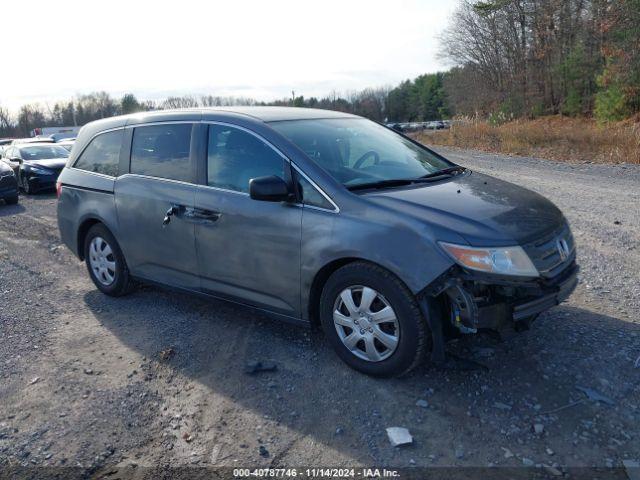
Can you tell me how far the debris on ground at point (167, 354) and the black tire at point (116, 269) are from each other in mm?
1396

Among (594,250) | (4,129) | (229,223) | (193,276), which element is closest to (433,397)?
(229,223)

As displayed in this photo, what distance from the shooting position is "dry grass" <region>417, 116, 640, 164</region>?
55.2 feet

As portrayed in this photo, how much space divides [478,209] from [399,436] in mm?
1546

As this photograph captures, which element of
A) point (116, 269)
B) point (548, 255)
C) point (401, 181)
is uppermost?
point (401, 181)

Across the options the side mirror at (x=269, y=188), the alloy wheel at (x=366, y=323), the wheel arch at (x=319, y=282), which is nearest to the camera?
the alloy wheel at (x=366, y=323)

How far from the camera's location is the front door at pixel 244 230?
12.9 ft

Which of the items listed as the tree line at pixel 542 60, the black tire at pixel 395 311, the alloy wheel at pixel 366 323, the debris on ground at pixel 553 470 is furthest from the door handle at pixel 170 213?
the tree line at pixel 542 60

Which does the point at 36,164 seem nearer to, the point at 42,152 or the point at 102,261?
the point at 42,152

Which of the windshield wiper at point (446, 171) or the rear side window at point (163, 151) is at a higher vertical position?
the rear side window at point (163, 151)

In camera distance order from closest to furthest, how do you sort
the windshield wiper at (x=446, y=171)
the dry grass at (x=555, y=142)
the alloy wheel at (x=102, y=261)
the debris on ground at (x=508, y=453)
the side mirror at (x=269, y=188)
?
the debris on ground at (x=508, y=453)
the side mirror at (x=269, y=188)
the windshield wiper at (x=446, y=171)
the alloy wheel at (x=102, y=261)
the dry grass at (x=555, y=142)

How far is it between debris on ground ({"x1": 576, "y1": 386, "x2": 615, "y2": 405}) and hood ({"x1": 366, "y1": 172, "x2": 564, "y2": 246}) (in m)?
1.02

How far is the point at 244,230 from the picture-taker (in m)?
4.13

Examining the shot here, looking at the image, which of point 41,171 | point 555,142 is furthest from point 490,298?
point 555,142

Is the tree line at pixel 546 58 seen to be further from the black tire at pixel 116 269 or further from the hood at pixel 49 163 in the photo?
the black tire at pixel 116 269
